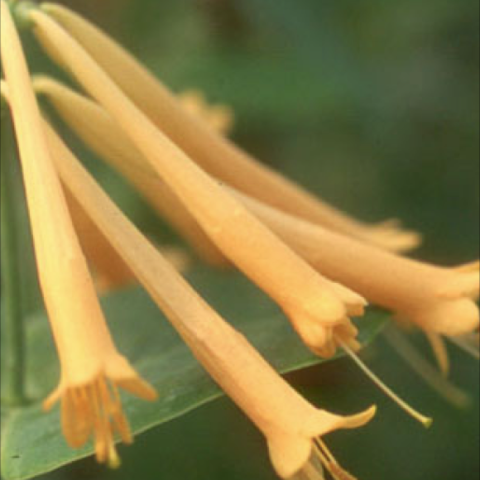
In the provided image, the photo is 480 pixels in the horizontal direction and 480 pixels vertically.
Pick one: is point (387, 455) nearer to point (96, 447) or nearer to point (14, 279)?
point (14, 279)

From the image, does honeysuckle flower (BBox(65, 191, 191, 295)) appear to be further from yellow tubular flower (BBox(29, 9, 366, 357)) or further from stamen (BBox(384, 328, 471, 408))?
stamen (BBox(384, 328, 471, 408))

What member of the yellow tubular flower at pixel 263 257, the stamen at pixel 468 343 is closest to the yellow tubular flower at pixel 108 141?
the yellow tubular flower at pixel 263 257

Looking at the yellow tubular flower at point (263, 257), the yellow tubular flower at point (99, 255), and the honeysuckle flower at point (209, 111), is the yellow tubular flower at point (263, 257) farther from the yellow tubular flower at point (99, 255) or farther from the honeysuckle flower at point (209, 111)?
the honeysuckle flower at point (209, 111)

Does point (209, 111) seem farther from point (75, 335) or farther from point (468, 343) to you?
point (75, 335)

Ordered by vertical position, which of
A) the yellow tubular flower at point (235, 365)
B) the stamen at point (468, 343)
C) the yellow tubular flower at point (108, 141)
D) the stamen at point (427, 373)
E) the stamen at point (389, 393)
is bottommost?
the stamen at point (427, 373)

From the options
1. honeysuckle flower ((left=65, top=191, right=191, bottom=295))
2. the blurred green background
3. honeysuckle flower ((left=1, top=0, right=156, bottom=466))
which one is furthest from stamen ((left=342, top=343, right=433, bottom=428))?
the blurred green background

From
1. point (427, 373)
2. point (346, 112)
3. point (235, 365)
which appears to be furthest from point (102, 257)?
point (346, 112)

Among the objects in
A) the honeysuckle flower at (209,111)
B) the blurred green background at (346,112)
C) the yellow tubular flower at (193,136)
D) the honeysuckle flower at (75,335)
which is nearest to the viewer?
the honeysuckle flower at (75,335)
